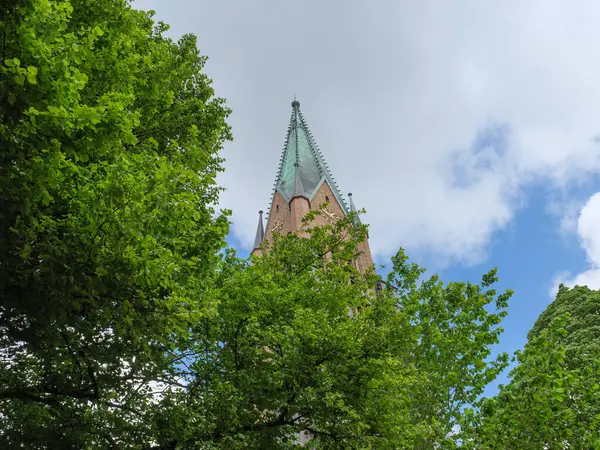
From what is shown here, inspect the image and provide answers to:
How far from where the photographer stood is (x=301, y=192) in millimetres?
30031

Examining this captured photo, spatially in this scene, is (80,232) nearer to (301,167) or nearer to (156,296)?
(156,296)

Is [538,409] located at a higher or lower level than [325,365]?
lower

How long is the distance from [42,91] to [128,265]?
1749 mm

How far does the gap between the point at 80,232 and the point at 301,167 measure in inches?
1154

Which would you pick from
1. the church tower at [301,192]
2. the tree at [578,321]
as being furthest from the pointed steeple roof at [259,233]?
the tree at [578,321]

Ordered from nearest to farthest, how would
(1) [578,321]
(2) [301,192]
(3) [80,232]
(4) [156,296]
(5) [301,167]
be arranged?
(3) [80,232], (4) [156,296], (1) [578,321], (2) [301,192], (5) [301,167]

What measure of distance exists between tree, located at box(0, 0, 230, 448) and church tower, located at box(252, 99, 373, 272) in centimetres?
2088

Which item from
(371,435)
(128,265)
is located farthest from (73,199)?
(371,435)

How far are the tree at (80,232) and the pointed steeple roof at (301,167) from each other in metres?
24.1

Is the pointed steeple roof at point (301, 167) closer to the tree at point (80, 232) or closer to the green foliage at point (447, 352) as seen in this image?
the green foliage at point (447, 352)

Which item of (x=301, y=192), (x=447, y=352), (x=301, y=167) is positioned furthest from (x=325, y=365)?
(x=301, y=167)

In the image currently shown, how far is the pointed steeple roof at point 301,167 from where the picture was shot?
3128 cm

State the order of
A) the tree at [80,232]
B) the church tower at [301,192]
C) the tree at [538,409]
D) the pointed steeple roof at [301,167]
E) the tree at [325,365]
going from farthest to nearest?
1. the pointed steeple roof at [301,167]
2. the church tower at [301,192]
3. the tree at [538,409]
4. the tree at [325,365]
5. the tree at [80,232]

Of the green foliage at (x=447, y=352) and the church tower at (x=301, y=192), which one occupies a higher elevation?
the church tower at (x=301, y=192)
